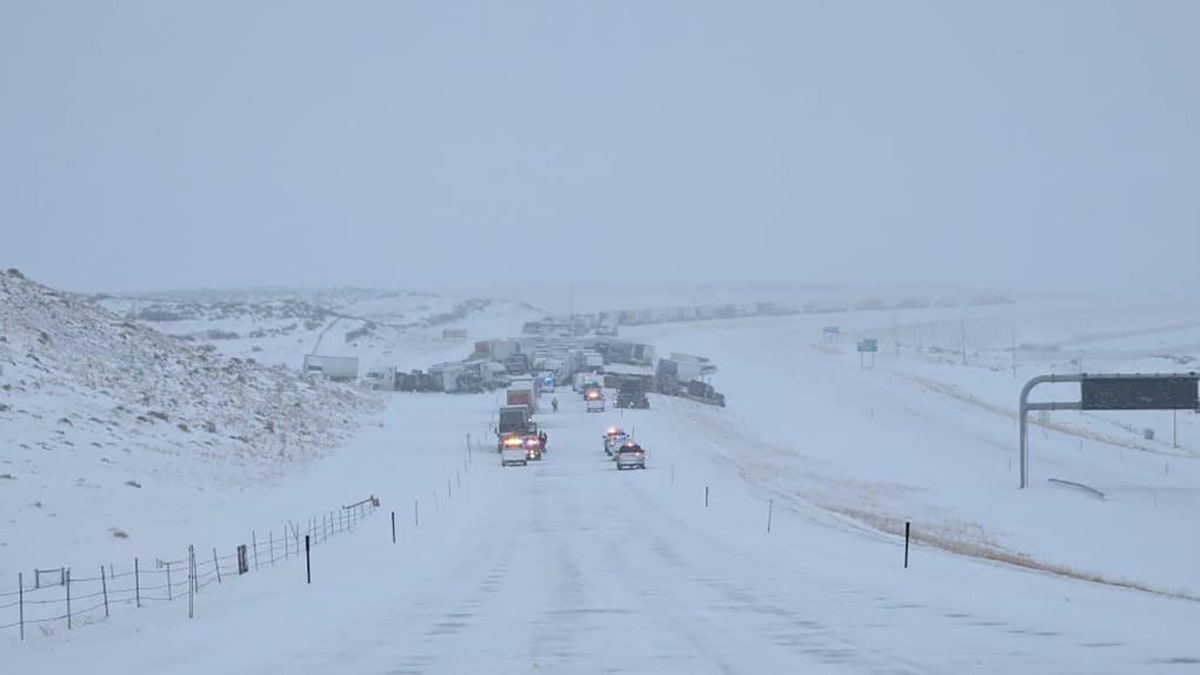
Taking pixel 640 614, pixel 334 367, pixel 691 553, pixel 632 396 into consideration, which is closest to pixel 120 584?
pixel 691 553

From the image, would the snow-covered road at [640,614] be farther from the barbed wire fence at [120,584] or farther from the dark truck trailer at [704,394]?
the dark truck trailer at [704,394]

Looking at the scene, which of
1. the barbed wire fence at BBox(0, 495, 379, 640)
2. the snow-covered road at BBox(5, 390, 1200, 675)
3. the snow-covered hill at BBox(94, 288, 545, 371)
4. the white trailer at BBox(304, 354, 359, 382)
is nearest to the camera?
the snow-covered road at BBox(5, 390, 1200, 675)

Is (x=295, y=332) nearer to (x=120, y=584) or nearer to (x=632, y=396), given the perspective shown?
(x=632, y=396)

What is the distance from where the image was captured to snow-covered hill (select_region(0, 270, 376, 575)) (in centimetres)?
3297

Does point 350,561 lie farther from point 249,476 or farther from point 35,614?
point 249,476

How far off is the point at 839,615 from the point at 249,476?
30731 mm

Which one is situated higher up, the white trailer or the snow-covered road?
the white trailer

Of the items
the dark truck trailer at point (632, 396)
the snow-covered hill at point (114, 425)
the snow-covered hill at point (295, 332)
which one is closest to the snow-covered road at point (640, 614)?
the snow-covered hill at point (114, 425)

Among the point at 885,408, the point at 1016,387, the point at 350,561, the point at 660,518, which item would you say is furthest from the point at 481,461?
the point at 1016,387

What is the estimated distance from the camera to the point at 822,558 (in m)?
25.4

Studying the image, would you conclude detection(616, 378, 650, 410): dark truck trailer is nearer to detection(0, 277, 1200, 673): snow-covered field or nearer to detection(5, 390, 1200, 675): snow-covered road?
detection(0, 277, 1200, 673): snow-covered field

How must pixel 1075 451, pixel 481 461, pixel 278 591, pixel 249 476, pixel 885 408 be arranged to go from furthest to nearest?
pixel 885 408, pixel 1075 451, pixel 481 461, pixel 249 476, pixel 278 591

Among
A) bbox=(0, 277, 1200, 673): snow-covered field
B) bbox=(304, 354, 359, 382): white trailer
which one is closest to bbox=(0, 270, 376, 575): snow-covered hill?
bbox=(0, 277, 1200, 673): snow-covered field

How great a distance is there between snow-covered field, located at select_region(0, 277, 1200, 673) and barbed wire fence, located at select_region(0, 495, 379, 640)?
576 mm
